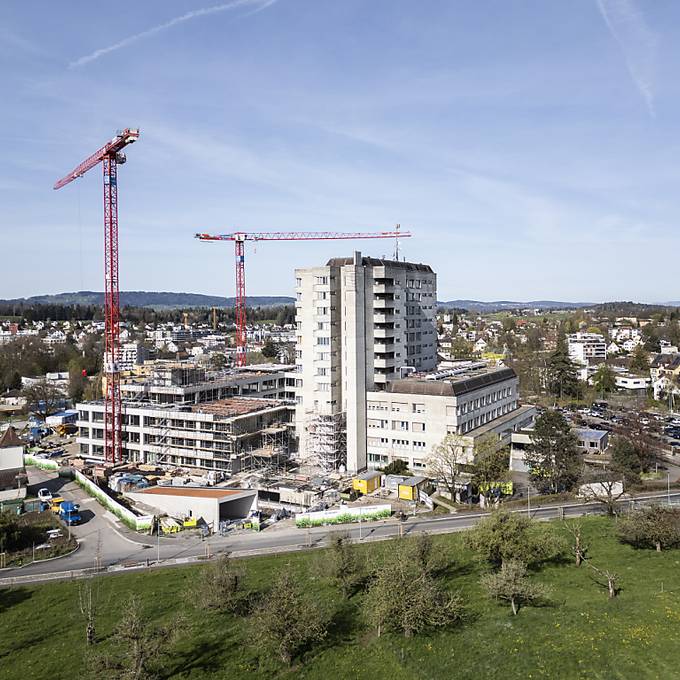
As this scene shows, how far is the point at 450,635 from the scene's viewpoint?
27.7 meters

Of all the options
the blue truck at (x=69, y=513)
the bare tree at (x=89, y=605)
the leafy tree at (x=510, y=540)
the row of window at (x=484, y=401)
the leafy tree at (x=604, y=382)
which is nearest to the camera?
the bare tree at (x=89, y=605)

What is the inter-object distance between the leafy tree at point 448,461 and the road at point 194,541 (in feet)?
16.8

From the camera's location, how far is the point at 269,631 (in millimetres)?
25359

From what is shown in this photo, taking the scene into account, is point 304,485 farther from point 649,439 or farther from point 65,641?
point 649,439

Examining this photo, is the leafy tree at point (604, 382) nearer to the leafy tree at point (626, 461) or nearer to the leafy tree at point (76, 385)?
the leafy tree at point (626, 461)

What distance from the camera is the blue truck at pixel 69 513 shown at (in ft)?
166

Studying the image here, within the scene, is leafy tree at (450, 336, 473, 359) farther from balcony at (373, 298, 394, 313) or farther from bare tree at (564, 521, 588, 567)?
bare tree at (564, 521, 588, 567)

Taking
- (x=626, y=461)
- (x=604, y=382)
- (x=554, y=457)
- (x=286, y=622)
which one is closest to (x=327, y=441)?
(x=554, y=457)

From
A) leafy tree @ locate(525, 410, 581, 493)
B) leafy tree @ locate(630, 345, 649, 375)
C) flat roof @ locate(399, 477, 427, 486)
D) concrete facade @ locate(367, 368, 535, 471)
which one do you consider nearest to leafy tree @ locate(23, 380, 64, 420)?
concrete facade @ locate(367, 368, 535, 471)

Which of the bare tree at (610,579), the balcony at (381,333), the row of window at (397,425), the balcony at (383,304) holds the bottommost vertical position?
the bare tree at (610,579)

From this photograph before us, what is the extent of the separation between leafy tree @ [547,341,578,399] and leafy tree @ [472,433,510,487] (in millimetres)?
50487

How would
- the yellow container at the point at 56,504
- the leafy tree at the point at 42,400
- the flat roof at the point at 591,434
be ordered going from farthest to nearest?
the leafy tree at the point at 42,400, the flat roof at the point at 591,434, the yellow container at the point at 56,504

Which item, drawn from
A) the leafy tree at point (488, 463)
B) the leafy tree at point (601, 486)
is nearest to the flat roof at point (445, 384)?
the leafy tree at point (488, 463)

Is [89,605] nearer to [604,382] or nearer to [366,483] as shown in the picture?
[366,483]
